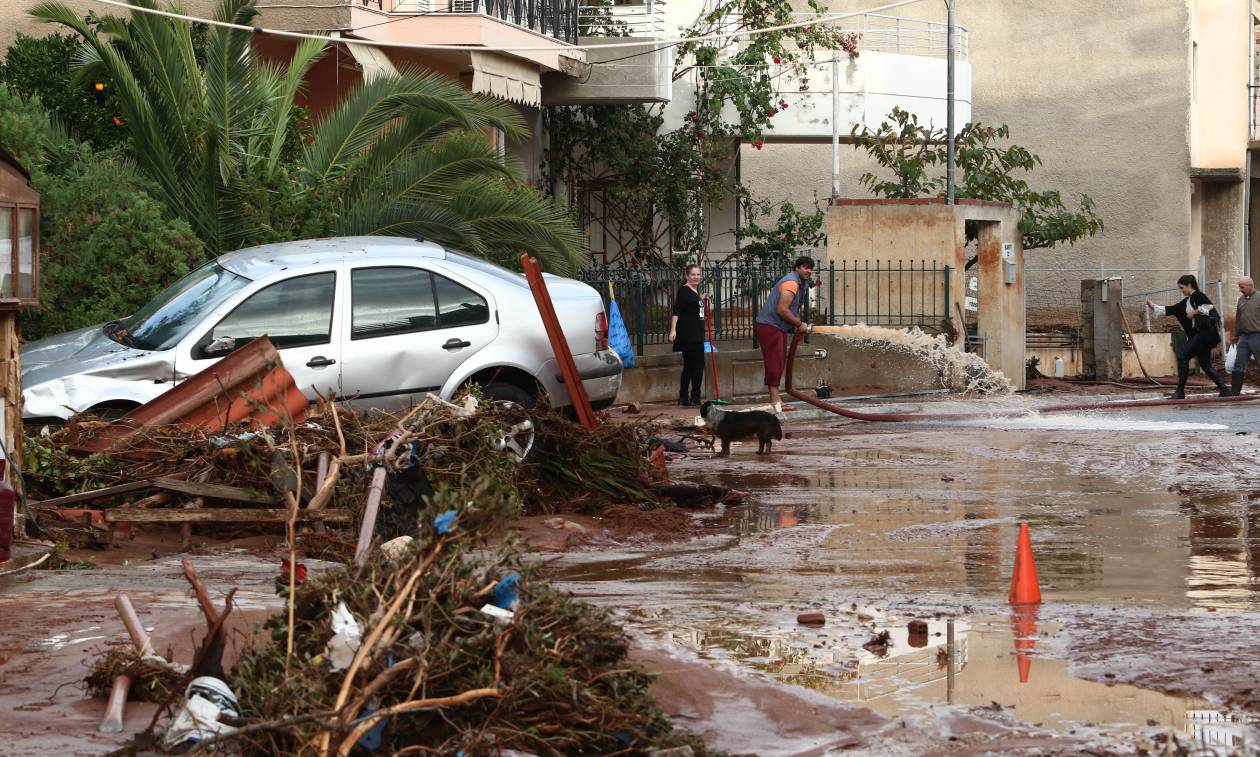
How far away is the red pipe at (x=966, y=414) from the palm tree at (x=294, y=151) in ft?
9.13

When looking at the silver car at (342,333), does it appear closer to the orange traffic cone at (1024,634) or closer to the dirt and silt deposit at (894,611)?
the dirt and silt deposit at (894,611)

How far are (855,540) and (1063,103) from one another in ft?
81.7

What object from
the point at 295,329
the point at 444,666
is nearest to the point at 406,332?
the point at 295,329

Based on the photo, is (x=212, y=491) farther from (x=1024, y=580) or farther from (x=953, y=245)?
(x=953, y=245)

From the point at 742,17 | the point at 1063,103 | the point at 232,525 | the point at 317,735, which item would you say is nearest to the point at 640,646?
the point at 317,735

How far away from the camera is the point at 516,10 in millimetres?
22016

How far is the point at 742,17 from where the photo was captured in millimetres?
26781

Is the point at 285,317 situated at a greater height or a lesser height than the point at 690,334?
greater

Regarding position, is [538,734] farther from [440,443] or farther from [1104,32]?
[1104,32]

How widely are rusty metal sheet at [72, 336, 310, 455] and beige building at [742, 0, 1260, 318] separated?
2183 centimetres

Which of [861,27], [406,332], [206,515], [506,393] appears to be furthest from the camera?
[861,27]

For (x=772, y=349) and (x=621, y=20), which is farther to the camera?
(x=621, y=20)

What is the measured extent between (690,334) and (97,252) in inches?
305

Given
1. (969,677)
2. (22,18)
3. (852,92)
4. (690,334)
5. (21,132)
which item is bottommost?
(969,677)
